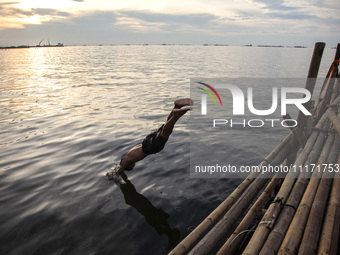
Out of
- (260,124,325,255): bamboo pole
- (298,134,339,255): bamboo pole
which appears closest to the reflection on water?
(260,124,325,255): bamboo pole

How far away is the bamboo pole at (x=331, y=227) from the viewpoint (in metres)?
2.71

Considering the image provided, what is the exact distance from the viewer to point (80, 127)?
10516 mm

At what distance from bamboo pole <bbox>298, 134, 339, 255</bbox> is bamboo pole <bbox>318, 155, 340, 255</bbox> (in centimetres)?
7

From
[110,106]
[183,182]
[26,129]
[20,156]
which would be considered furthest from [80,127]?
[183,182]

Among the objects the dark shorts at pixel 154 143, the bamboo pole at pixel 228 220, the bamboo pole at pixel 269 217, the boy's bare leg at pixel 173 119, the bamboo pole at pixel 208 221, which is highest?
the boy's bare leg at pixel 173 119

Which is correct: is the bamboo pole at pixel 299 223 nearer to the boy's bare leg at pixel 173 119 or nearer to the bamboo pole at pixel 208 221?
the bamboo pole at pixel 208 221

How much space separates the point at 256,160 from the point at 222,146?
1.49 meters

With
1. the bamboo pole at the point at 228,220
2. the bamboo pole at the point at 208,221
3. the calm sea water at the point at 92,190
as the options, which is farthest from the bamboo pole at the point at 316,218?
the calm sea water at the point at 92,190

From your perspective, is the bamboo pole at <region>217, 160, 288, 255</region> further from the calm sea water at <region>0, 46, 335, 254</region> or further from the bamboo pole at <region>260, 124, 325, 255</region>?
the calm sea water at <region>0, 46, 335, 254</region>

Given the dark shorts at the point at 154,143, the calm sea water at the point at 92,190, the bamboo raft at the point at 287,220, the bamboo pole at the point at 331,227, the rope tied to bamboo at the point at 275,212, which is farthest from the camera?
the dark shorts at the point at 154,143

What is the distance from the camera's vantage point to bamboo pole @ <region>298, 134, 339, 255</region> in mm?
2762

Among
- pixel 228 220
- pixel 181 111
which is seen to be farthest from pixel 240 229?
pixel 181 111

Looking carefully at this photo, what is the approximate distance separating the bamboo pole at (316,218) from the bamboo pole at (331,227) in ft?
0.22

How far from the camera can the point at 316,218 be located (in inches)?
127
